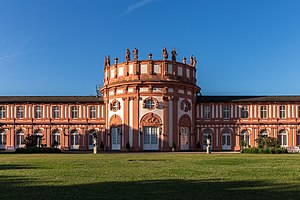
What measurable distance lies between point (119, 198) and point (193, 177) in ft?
17.9

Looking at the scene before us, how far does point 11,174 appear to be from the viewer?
17328 millimetres

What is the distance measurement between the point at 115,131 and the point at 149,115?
4931mm

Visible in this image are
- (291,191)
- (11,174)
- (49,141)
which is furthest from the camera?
(49,141)

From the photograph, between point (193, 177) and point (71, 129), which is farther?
point (71, 129)

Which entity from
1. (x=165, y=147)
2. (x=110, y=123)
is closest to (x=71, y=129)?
(x=110, y=123)

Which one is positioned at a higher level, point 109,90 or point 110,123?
point 109,90

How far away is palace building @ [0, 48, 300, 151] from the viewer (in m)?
48.3

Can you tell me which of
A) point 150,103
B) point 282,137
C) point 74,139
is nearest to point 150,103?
point 150,103

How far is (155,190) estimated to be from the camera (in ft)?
40.4

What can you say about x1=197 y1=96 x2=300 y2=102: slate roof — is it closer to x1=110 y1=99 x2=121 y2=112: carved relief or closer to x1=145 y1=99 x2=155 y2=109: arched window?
x1=145 y1=99 x2=155 y2=109: arched window

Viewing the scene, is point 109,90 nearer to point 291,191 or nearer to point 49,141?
point 49,141

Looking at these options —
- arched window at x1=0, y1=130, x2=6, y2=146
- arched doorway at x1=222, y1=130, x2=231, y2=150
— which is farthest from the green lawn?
arched window at x1=0, y1=130, x2=6, y2=146

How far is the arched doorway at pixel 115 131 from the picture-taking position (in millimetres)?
49875

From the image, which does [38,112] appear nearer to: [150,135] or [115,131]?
[115,131]
